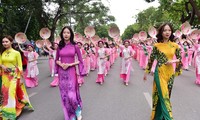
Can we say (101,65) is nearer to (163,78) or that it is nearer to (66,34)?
(66,34)

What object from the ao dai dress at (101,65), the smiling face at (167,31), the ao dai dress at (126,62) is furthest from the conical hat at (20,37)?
the smiling face at (167,31)

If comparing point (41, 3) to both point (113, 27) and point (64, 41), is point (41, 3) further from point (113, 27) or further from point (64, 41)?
point (64, 41)

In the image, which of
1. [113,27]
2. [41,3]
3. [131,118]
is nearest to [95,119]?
[131,118]

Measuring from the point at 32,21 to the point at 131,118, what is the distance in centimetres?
2146

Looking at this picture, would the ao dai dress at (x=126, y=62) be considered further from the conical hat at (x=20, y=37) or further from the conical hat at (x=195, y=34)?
the conical hat at (x=195, y=34)

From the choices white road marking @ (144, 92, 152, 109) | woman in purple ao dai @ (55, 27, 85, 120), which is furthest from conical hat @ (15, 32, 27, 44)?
woman in purple ao dai @ (55, 27, 85, 120)

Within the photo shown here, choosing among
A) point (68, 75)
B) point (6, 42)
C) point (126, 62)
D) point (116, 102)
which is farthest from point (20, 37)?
point (68, 75)

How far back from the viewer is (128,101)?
741cm

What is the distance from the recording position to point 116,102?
732 cm

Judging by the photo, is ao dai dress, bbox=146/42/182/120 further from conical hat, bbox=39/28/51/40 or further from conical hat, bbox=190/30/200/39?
conical hat, bbox=190/30/200/39

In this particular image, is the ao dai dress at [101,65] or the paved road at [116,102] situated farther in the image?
the ao dai dress at [101,65]

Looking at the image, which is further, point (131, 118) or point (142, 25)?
point (142, 25)

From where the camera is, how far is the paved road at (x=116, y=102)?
6.03 meters

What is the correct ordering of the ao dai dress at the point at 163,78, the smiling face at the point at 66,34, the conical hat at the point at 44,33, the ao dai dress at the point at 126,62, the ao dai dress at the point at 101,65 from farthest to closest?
the ao dai dress at the point at 101,65 < the conical hat at the point at 44,33 < the ao dai dress at the point at 126,62 < the smiling face at the point at 66,34 < the ao dai dress at the point at 163,78
